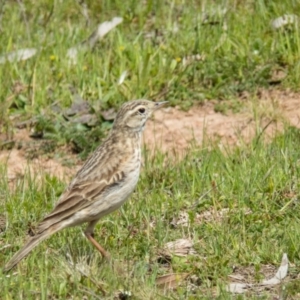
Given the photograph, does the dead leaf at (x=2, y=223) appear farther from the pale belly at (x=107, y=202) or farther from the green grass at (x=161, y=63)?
the green grass at (x=161, y=63)

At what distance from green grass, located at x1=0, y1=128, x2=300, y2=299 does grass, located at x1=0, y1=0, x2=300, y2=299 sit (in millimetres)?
12

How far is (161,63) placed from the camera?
38.6 feet

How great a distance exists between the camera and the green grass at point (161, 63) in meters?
11.6

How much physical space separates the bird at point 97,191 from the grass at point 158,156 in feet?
0.65

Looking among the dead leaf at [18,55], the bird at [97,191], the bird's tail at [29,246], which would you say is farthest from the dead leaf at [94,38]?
the bird's tail at [29,246]

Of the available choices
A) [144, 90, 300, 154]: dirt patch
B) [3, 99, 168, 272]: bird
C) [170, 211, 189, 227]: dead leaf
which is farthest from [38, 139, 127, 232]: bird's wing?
[144, 90, 300, 154]: dirt patch

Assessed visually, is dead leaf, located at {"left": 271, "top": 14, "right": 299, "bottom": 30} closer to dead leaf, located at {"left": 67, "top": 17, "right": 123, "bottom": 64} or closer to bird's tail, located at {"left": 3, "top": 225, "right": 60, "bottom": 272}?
dead leaf, located at {"left": 67, "top": 17, "right": 123, "bottom": 64}

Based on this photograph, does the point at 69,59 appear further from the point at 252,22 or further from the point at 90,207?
the point at 90,207

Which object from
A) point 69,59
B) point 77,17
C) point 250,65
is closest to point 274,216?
point 250,65

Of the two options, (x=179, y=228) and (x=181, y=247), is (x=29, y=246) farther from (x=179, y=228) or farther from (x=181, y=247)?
(x=179, y=228)

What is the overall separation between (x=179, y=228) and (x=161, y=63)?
365cm

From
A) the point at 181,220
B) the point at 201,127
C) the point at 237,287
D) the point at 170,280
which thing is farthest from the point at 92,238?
the point at 201,127

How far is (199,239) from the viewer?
8273 mm

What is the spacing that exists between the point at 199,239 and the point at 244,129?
2854mm
